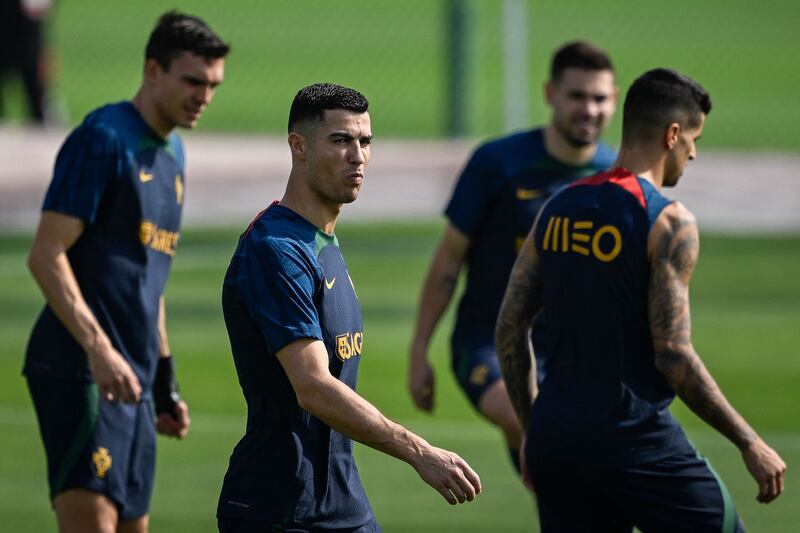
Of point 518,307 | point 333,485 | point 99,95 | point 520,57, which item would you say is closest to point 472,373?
point 518,307

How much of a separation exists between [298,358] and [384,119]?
26.0 m

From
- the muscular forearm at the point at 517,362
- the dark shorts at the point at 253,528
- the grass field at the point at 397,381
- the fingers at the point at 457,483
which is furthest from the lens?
the grass field at the point at 397,381

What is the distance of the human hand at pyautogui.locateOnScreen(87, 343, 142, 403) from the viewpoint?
23.4 ft

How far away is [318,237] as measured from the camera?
Result: 234 inches

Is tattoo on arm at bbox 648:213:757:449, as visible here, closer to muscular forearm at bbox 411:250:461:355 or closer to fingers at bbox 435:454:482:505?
fingers at bbox 435:454:482:505

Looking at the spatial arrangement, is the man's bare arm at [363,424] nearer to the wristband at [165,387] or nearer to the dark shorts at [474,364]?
the wristband at [165,387]

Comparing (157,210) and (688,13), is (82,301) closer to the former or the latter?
(157,210)

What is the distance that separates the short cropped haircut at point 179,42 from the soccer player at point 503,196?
5.44 ft

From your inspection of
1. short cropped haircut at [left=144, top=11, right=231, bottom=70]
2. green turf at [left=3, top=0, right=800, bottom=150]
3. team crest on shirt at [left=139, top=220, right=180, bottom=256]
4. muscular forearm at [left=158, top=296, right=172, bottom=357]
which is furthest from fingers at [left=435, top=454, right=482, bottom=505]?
green turf at [left=3, top=0, right=800, bottom=150]

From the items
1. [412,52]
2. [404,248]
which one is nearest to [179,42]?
[404,248]

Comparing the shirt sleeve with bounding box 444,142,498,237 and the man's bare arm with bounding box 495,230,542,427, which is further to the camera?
the shirt sleeve with bounding box 444,142,498,237

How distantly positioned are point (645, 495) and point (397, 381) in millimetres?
7375

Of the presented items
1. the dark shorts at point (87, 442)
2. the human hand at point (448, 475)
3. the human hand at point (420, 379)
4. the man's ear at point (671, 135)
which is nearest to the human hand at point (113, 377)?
the dark shorts at point (87, 442)

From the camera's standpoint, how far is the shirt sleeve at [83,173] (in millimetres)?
7426
